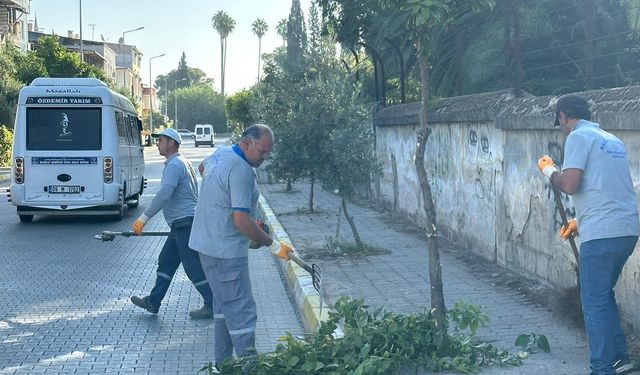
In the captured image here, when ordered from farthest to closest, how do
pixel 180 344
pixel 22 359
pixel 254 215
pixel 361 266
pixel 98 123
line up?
pixel 98 123 → pixel 361 266 → pixel 180 344 → pixel 22 359 → pixel 254 215

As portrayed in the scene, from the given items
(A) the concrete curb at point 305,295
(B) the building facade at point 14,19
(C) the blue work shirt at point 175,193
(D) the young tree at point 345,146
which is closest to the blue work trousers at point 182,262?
(C) the blue work shirt at point 175,193

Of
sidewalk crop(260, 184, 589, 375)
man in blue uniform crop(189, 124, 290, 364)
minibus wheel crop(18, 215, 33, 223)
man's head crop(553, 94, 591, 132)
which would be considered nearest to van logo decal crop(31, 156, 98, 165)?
minibus wheel crop(18, 215, 33, 223)

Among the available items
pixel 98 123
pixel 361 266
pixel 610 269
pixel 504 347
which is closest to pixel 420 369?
pixel 504 347

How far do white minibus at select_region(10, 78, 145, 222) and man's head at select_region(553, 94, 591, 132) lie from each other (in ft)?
44.2

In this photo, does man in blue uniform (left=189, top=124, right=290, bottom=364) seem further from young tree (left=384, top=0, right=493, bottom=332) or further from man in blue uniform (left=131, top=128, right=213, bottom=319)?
man in blue uniform (left=131, top=128, right=213, bottom=319)

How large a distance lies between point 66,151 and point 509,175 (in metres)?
10.5

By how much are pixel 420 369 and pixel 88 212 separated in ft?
44.7

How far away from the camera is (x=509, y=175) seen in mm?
10344

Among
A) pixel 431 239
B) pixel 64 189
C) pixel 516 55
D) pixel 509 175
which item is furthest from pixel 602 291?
pixel 64 189

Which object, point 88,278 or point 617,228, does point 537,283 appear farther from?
point 88,278

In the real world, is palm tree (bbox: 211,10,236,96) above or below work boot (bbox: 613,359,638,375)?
above

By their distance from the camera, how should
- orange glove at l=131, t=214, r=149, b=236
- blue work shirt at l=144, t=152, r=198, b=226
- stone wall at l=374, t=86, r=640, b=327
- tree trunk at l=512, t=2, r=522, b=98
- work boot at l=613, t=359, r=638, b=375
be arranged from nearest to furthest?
work boot at l=613, t=359, r=638, b=375 < stone wall at l=374, t=86, r=640, b=327 < orange glove at l=131, t=214, r=149, b=236 < blue work shirt at l=144, t=152, r=198, b=226 < tree trunk at l=512, t=2, r=522, b=98

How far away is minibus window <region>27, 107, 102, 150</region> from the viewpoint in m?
18.3

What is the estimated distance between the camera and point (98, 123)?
1862 centimetres
